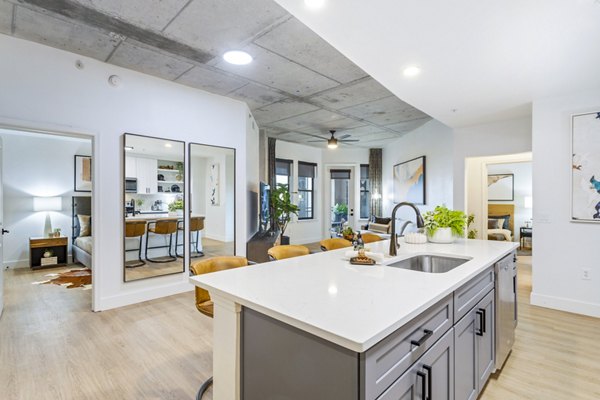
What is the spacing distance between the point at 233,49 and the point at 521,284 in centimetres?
503

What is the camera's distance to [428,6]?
6.12ft

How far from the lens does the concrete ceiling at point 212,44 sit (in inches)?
92.9

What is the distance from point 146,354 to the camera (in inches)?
98.8

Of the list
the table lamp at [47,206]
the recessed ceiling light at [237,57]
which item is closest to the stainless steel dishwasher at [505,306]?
the recessed ceiling light at [237,57]

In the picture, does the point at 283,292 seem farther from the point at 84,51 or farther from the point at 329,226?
the point at 329,226

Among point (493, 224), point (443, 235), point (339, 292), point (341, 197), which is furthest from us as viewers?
point (341, 197)

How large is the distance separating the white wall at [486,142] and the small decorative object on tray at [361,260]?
3596 millimetres

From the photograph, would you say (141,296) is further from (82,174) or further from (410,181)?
(410,181)

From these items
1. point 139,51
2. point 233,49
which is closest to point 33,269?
point 139,51

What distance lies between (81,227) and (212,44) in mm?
5180

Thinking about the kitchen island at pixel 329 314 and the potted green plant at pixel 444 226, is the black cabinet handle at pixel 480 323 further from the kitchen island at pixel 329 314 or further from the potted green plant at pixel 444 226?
the potted green plant at pixel 444 226

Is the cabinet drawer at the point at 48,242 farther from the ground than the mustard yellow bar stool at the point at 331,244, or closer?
closer

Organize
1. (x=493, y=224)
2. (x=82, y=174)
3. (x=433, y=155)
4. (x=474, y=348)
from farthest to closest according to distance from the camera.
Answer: (x=493, y=224) < (x=82, y=174) < (x=433, y=155) < (x=474, y=348)

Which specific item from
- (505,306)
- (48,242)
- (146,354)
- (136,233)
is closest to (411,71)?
(505,306)
